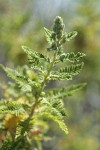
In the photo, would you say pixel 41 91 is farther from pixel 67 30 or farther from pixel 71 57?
pixel 67 30

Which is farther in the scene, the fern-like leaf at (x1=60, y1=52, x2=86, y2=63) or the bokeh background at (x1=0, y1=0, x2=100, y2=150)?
the bokeh background at (x1=0, y1=0, x2=100, y2=150)

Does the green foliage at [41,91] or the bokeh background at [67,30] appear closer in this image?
the green foliage at [41,91]

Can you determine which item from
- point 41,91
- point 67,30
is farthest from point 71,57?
point 67,30

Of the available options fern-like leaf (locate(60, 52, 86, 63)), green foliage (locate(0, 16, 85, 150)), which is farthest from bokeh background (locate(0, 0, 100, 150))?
fern-like leaf (locate(60, 52, 86, 63))

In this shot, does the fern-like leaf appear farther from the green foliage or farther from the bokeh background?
the bokeh background

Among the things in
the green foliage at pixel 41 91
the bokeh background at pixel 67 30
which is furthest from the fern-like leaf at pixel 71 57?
the bokeh background at pixel 67 30

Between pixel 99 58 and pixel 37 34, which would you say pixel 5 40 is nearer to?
pixel 37 34

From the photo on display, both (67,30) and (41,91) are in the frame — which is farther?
(67,30)

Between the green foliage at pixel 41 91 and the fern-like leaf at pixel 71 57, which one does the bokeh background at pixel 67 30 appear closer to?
the green foliage at pixel 41 91

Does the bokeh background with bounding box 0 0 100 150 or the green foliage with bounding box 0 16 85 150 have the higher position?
the bokeh background with bounding box 0 0 100 150

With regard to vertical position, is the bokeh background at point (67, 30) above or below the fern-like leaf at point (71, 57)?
above

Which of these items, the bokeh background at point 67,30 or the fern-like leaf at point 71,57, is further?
the bokeh background at point 67,30

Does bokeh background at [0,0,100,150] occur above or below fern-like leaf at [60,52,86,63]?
above
